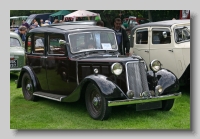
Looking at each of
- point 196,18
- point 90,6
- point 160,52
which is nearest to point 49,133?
point 90,6

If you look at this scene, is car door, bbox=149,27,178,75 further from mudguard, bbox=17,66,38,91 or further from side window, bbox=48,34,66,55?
mudguard, bbox=17,66,38,91

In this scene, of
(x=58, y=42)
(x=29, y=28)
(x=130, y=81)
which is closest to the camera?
(x=130, y=81)

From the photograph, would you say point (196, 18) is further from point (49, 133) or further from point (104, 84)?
point (49, 133)

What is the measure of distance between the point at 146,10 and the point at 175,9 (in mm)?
499

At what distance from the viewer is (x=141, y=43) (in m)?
9.69

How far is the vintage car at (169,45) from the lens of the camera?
8.68 metres

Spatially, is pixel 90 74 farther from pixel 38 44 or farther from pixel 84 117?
pixel 38 44

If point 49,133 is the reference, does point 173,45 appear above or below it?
above

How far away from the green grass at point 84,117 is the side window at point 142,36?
1920mm

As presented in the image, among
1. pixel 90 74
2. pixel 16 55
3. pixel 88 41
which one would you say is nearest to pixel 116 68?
pixel 90 74

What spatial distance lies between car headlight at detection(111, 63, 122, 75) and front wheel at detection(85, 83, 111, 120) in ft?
1.36

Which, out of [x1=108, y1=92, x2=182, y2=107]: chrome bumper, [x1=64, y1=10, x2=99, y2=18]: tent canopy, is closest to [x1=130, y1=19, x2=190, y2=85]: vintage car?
[x1=108, y1=92, x2=182, y2=107]: chrome bumper

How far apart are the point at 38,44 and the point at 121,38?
1.85 meters

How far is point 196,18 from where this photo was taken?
6.83 m
